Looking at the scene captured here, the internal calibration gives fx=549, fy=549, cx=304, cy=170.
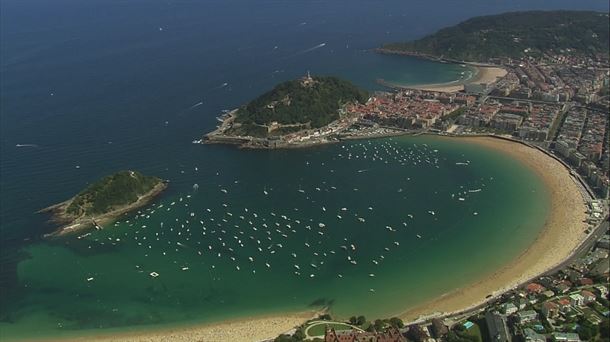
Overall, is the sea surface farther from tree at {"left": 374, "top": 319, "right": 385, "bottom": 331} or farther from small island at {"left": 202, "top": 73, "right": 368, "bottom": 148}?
small island at {"left": 202, "top": 73, "right": 368, "bottom": 148}

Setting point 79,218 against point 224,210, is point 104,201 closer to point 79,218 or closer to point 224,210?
point 79,218

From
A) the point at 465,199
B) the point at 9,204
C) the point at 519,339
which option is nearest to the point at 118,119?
the point at 9,204

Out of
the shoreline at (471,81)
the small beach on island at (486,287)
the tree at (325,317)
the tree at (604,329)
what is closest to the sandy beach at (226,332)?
the small beach on island at (486,287)

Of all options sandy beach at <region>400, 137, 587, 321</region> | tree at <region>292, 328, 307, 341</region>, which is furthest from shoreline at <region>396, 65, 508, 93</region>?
tree at <region>292, 328, 307, 341</region>

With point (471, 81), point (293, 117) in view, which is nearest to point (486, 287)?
point (293, 117)

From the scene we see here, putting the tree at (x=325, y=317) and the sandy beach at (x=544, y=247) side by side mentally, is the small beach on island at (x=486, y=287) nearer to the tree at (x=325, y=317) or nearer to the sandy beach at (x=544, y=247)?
the sandy beach at (x=544, y=247)

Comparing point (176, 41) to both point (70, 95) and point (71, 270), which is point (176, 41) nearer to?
point (70, 95)
